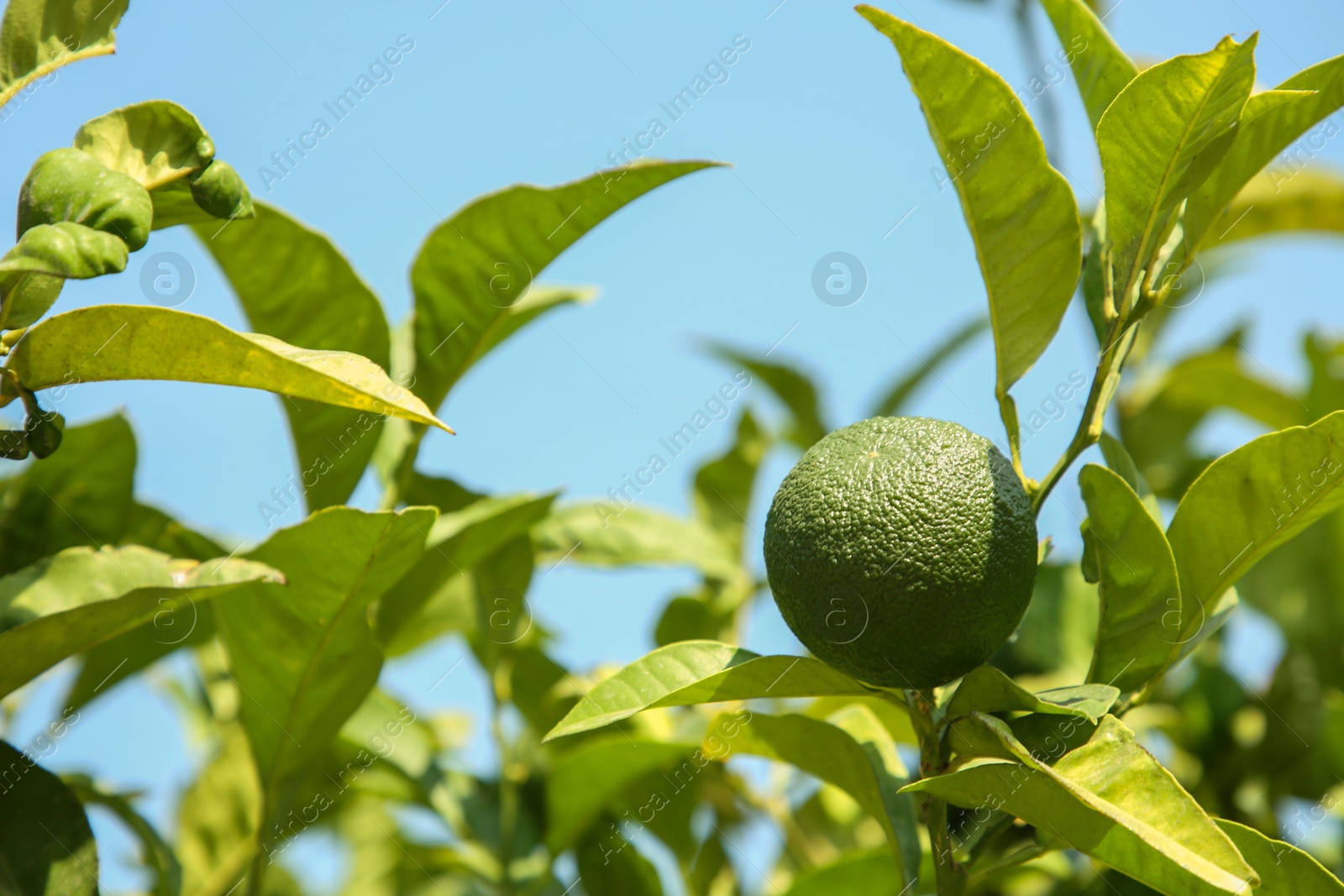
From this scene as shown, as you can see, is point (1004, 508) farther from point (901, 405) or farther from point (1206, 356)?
point (1206, 356)

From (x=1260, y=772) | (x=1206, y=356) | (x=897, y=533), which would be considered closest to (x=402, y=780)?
(x=897, y=533)

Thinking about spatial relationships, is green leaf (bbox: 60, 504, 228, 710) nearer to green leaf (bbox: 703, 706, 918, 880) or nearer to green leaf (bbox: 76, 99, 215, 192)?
green leaf (bbox: 76, 99, 215, 192)

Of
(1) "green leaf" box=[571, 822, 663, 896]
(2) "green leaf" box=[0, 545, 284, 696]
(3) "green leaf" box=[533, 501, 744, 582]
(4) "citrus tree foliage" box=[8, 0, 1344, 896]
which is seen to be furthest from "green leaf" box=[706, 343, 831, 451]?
(2) "green leaf" box=[0, 545, 284, 696]

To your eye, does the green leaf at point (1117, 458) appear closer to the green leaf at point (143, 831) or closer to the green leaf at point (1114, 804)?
the green leaf at point (1114, 804)

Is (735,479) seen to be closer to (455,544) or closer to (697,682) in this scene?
(455,544)

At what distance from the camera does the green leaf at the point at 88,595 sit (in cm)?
110

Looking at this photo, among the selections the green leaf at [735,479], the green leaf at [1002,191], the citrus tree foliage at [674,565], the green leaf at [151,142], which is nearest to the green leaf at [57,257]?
the citrus tree foliage at [674,565]

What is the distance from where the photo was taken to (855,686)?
1058mm

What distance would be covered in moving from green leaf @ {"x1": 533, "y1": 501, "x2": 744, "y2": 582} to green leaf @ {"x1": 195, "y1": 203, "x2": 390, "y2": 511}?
447 millimetres

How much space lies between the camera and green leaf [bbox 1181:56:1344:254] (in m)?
1.05

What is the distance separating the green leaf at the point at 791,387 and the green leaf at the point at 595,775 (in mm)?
833

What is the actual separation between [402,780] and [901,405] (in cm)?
124

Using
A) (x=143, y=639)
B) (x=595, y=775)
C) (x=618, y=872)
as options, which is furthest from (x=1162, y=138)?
(x=143, y=639)

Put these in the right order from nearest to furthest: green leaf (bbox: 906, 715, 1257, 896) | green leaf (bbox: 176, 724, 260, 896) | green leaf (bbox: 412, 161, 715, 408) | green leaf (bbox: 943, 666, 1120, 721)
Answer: green leaf (bbox: 906, 715, 1257, 896)
green leaf (bbox: 943, 666, 1120, 721)
green leaf (bbox: 412, 161, 715, 408)
green leaf (bbox: 176, 724, 260, 896)
